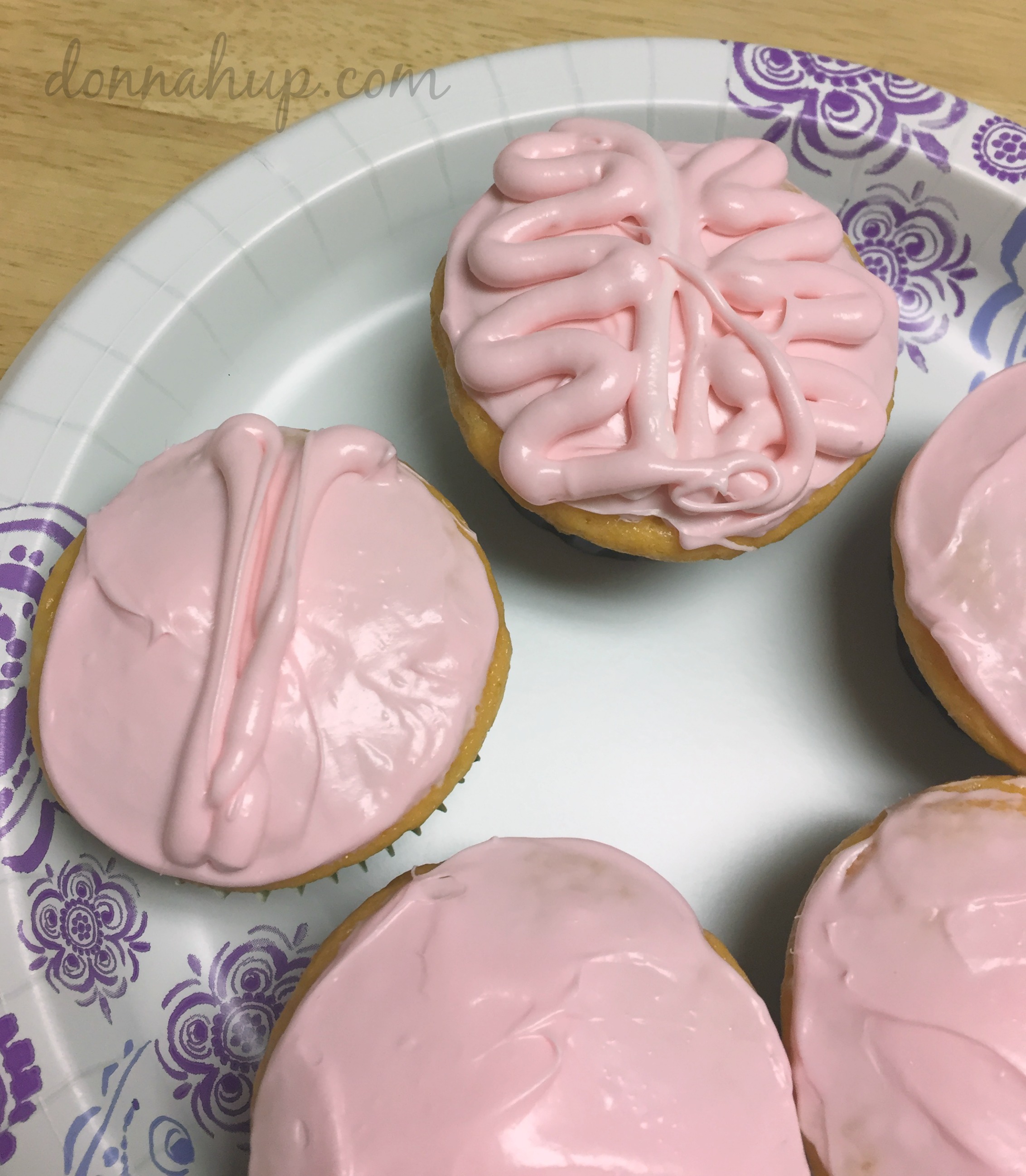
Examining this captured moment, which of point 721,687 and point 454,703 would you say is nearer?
point 454,703

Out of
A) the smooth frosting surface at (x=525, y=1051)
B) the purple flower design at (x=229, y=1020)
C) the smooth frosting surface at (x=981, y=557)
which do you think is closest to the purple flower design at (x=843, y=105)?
the smooth frosting surface at (x=981, y=557)

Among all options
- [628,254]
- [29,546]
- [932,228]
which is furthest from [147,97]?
[932,228]

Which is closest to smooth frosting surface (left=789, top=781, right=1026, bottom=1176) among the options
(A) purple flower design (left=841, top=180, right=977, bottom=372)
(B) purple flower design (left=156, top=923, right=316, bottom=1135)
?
(B) purple flower design (left=156, top=923, right=316, bottom=1135)

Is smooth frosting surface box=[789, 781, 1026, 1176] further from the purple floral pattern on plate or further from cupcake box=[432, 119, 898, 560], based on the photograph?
the purple floral pattern on plate

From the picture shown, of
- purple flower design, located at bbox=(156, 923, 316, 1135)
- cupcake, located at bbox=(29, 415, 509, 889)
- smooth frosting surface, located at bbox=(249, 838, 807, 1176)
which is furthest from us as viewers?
purple flower design, located at bbox=(156, 923, 316, 1135)

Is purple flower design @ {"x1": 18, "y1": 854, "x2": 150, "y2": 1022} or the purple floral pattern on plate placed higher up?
the purple floral pattern on plate

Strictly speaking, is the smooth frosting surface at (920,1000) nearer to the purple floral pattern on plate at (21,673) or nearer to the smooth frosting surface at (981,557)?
the smooth frosting surface at (981,557)

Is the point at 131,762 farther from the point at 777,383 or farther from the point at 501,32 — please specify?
the point at 501,32
